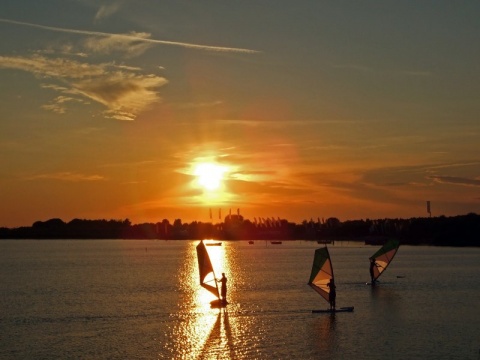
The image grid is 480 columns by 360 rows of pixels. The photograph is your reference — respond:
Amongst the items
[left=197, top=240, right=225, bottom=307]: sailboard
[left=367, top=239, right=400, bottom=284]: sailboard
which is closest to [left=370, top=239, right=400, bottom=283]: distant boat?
[left=367, top=239, right=400, bottom=284]: sailboard

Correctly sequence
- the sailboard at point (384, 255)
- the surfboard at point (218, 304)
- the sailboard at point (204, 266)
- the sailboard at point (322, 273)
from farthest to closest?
1. the sailboard at point (384, 255)
2. the surfboard at point (218, 304)
3. the sailboard at point (322, 273)
4. the sailboard at point (204, 266)

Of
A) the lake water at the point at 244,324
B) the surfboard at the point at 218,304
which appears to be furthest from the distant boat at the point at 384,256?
the surfboard at the point at 218,304

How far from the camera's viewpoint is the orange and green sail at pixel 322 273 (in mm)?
47844

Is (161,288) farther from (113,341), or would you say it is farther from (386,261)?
(113,341)

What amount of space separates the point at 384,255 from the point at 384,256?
172mm

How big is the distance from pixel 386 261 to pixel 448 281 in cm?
1077

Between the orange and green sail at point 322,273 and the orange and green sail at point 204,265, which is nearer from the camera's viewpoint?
the orange and green sail at point 204,265

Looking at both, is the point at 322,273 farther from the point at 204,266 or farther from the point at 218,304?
the point at 204,266

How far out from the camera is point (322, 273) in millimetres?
47969

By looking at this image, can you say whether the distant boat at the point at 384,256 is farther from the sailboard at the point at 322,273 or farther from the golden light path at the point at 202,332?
the sailboard at the point at 322,273

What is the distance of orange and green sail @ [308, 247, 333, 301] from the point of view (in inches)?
1884

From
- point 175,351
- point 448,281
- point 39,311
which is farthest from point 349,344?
point 448,281


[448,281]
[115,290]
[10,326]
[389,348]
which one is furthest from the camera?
[448,281]

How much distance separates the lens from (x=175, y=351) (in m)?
33.5
